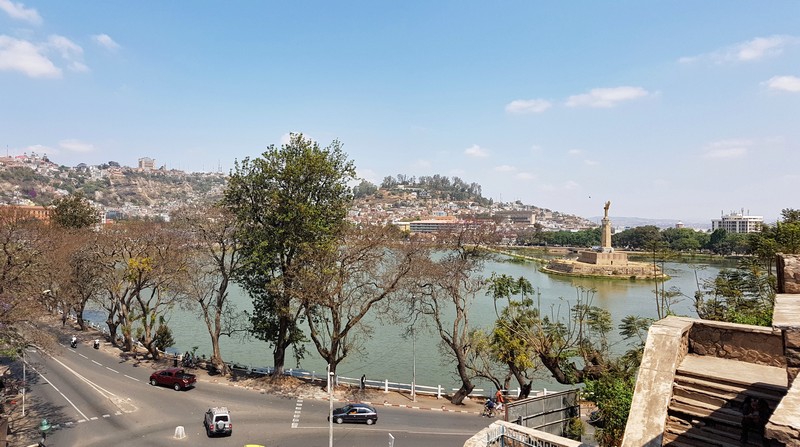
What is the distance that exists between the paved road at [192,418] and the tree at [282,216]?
126 inches

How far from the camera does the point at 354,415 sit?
49.6 ft

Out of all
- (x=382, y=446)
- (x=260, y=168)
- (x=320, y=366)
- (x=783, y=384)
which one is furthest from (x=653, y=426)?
(x=320, y=366)

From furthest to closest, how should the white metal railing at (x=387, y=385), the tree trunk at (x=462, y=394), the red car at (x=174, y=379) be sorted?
1. the white metal railing at (x=387, y=385)
2. the tree trunk at (x=462, y=394)
3. the red car at (x=174, y=379)

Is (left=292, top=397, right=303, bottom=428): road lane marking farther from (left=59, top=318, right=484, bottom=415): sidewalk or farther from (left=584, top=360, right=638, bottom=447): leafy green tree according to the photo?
(left=584, top=360, right=638, bottom=447): leafy green tree

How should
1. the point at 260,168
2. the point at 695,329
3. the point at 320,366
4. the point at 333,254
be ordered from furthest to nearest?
the point at 320,366
the point at 260,168
the point at 333,254
the point at 695,329

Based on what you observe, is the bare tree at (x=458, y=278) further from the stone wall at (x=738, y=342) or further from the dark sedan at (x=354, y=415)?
the stone wall at (x=738, y=342)

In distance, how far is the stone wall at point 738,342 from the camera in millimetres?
7035

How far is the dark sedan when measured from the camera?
15125mm

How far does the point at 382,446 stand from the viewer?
13.6 m

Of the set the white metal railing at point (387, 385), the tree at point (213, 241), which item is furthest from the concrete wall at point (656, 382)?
the tree at point (213, 241)

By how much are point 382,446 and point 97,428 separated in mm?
8953

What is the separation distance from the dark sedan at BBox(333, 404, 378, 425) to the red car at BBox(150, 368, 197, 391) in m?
6.83

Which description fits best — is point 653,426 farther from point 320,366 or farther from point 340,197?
point 320,366

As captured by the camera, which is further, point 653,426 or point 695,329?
point 695,329
